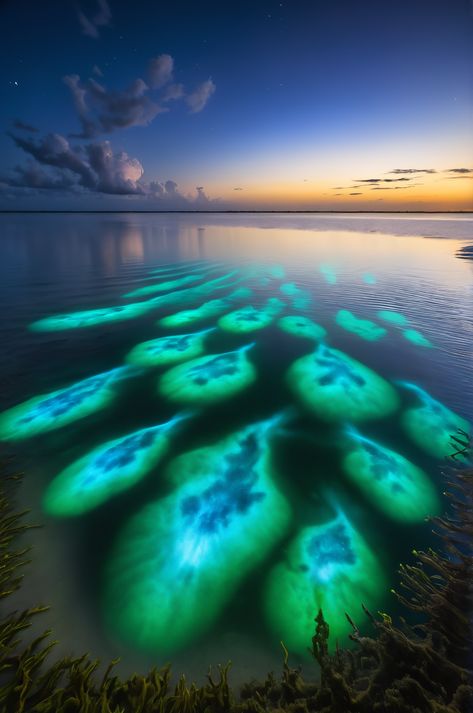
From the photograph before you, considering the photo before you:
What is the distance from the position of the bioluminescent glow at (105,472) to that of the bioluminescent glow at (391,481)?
4.22 m

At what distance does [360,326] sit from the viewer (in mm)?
13984

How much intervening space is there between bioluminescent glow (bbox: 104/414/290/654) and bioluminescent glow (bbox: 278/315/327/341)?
757 centimetres

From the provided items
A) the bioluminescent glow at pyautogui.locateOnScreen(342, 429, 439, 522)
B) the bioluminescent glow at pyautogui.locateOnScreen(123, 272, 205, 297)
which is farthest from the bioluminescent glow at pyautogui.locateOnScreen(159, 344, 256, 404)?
the bioluminescent glow at pyautogui.locateOnScreen(123, 272, 205, 297)

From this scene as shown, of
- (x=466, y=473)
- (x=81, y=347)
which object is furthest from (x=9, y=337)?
(x=466, y=473)

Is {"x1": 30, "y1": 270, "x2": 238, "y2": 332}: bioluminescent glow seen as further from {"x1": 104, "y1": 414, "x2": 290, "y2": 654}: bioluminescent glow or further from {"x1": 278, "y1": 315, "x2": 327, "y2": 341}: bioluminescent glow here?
{"x1": 104, "y1": 414, "x2": 290, "y2": 654}: bioluminescent glow

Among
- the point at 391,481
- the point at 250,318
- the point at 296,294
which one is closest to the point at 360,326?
the point at 250,318

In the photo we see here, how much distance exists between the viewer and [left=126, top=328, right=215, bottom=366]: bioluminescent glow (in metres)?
10.8

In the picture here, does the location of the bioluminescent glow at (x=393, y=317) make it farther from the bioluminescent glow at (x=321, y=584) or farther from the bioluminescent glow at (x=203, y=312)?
the bioluminescent glow at (x=321, y=584)

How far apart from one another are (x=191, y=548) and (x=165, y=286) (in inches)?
740

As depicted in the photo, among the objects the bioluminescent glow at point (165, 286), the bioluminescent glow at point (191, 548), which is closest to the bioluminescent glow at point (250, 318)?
the bioluminescent glow at point (165, 286)

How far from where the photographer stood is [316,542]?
484cm

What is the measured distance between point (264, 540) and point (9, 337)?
1308 cm

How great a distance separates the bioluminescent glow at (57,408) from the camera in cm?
734

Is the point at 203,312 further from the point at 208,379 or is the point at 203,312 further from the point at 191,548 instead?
the point at 191,548
